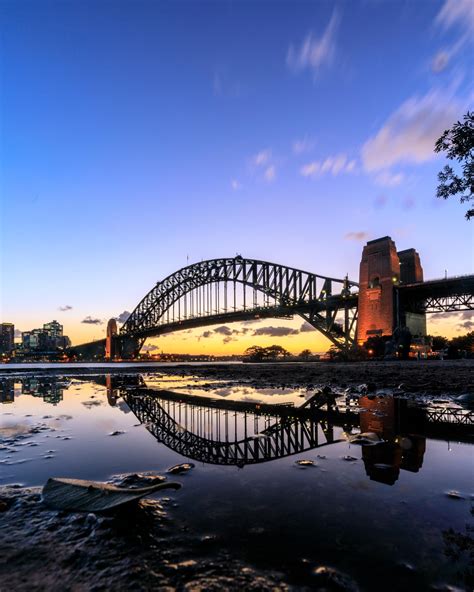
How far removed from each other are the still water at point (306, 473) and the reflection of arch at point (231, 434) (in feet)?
0.08

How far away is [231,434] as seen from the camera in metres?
5.56

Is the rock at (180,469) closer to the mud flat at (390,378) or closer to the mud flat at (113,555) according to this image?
the mud flat at (113,555)

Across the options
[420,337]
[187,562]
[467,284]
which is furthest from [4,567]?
[420,337]

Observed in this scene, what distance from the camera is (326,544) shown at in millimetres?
2074

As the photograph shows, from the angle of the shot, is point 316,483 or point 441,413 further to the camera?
point 441,413

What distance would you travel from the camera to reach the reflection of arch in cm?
441

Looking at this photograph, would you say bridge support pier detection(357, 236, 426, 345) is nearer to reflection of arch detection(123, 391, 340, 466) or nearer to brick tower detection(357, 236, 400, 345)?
brick tower detection(357, 236, 400, 345)

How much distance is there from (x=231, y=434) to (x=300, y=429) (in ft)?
3.92

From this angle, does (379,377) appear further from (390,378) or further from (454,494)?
(454,494)

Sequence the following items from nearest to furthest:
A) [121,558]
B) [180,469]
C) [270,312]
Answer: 1. [121,558]
2. [180,469]
3. [270,312]

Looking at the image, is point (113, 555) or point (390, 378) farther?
point (390, 378)

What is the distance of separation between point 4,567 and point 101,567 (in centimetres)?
57

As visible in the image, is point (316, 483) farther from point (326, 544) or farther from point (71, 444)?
point (71, 444)

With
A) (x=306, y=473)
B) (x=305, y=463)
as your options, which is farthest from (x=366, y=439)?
(x=306, y=473)
